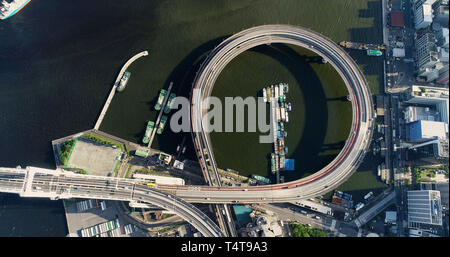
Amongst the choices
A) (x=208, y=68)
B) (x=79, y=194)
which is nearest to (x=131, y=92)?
(x=208, y=68)

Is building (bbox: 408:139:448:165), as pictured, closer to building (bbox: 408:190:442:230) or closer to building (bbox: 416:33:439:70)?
building (bbox: 408:190:442:230)

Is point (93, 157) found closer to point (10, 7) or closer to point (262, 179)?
point (262, 179)

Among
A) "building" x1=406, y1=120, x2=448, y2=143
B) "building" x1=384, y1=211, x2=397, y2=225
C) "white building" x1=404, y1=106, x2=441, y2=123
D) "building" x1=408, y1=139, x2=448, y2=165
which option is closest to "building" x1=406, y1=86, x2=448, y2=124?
"white building" x1=404, y1=106, x2=441, y2=123

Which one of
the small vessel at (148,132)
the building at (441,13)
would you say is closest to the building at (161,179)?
the small vessel at (148,132)

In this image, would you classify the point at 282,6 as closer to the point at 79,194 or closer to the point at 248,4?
the point at 248,4

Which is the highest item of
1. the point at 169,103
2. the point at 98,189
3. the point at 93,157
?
the point at 169,103

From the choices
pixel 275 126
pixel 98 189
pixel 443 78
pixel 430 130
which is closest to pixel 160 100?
pixel 98 189
